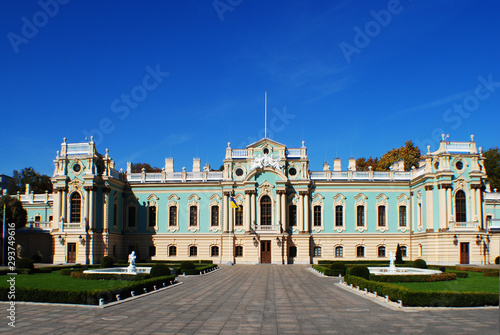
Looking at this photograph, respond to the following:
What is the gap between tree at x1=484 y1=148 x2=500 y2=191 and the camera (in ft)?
208

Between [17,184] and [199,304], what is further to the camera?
[17,184]

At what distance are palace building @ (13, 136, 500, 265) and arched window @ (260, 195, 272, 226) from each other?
0.34 ft

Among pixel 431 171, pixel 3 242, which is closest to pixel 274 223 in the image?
pixel 431 171

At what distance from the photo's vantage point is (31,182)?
230 ft

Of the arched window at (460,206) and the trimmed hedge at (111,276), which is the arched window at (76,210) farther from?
the arched window at (460,206)

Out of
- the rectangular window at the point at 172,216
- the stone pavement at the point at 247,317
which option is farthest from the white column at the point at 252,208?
the stone pavement at the point at 247,317

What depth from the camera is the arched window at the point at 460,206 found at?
1774 inches

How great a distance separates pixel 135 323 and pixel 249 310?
451 cm

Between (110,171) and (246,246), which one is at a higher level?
(110,171)

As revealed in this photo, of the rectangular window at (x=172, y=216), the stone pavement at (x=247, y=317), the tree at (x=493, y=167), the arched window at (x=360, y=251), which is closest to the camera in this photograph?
the stone pavement at (x=247, y=317)

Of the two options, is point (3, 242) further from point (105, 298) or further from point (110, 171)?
point (105, 298)

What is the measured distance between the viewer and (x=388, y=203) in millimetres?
52031

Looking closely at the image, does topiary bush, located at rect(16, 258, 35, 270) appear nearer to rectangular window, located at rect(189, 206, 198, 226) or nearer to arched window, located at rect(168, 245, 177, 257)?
arched window, located at rect(168, 245, 177, 257)

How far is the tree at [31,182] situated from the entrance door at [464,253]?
172 ft
